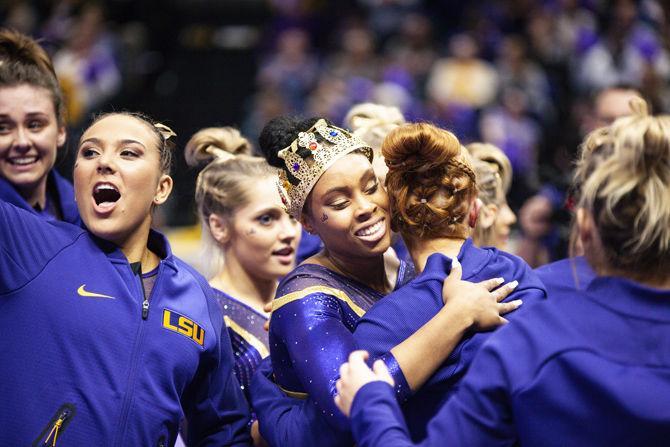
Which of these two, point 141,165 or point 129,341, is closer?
point 129,341

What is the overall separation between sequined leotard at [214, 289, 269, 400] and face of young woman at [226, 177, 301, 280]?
170 millimetres

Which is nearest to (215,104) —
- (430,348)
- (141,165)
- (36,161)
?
(36,161)

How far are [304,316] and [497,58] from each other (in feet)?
26.2

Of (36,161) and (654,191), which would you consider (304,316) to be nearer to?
(654,191)

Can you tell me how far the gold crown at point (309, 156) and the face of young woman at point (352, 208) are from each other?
2 centimetres

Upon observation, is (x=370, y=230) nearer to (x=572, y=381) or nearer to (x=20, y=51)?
(x=572, y=381)

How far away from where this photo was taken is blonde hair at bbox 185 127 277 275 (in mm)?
3660

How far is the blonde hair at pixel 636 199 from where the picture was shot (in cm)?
201

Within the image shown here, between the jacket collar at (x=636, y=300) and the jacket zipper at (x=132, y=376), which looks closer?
the jacket collar at (x=636, y=300)

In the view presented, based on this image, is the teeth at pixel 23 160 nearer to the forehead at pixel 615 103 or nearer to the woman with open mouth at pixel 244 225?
the woman with open mouth at pixel 244 225

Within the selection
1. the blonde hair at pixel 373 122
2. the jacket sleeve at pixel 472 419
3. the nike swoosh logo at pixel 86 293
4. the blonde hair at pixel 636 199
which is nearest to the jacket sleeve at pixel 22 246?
the nike swoosh logo at pixel 86 293

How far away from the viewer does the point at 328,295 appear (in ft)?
8.57

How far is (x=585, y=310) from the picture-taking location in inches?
81.6

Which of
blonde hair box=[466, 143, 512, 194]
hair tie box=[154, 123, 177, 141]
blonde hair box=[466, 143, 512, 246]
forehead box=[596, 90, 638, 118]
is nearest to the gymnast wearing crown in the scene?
hair tie box=[154, 123, 177, 141]
